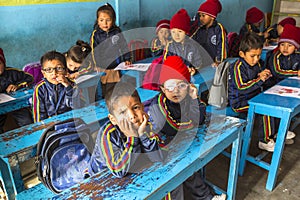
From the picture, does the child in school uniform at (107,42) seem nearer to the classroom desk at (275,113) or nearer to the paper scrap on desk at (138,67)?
Answer: the paper scrap on desk at (138,67)

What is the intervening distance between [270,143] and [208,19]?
1.86m

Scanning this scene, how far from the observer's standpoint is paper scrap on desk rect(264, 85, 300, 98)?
2.13 metres

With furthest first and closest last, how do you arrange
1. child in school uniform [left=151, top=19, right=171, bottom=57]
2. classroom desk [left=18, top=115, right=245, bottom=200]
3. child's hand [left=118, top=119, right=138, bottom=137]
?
child in school uniform [left=151, top=19, right=171, bottom=57], child's hand [left=118, top=119, right=138, bottom=137], classroom desk [left=18, top=115, right=245, bottom=200]

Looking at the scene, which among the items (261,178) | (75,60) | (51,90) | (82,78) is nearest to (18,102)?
(51,90)

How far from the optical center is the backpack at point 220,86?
2768mm

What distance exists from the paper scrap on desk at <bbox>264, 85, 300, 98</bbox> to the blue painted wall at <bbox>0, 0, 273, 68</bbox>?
8.40 feet

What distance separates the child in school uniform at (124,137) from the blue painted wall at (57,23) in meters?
2.42

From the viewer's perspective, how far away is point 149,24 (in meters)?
4.48

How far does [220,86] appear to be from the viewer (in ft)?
9.38

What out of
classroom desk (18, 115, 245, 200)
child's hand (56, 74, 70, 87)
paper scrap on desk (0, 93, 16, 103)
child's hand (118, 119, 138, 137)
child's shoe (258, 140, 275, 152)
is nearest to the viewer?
classroom desk (18, 115, 245, 200)

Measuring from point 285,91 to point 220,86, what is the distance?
0.74 metres

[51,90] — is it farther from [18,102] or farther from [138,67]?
[138,67]

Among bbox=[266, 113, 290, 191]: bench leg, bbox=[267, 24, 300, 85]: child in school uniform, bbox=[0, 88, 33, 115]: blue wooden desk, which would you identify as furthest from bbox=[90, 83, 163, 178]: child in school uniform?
bbox=[267, 24, 300, 85]: child in school uniform

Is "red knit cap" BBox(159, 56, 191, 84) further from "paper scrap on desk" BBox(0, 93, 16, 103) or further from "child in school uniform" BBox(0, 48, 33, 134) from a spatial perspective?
"child in school uniform" BBox(0, 48, 33, 134)
